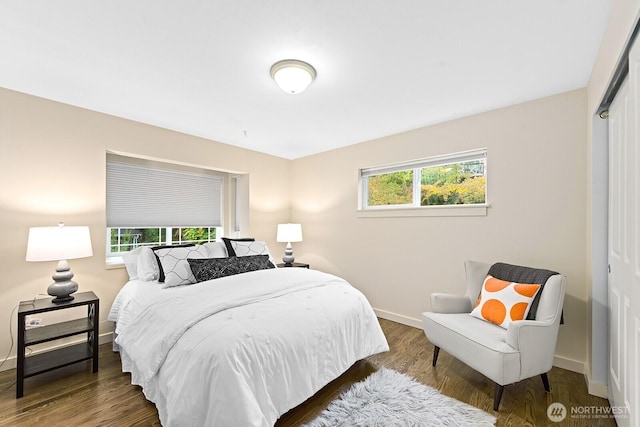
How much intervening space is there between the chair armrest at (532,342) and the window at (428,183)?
1.31 metres

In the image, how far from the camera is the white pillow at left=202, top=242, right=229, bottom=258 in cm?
319

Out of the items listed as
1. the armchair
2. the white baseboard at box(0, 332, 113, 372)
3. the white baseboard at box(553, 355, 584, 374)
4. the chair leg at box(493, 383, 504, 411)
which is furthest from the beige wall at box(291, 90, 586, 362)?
the white baseboard at box(0, 332, 113, 372)

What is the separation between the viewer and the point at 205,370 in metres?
1.48

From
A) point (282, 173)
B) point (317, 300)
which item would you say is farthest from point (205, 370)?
point (282, 173)

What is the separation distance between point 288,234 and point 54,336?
266 centimetres

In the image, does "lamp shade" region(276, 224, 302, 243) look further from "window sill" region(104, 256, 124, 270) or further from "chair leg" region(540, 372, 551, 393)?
"chair leg" region(540, 372, 551, 393)

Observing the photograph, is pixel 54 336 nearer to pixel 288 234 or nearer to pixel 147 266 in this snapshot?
pixel 147 266

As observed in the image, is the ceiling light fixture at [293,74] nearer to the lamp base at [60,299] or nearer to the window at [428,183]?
the window at [428,183]

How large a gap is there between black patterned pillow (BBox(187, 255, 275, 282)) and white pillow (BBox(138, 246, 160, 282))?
0.34m

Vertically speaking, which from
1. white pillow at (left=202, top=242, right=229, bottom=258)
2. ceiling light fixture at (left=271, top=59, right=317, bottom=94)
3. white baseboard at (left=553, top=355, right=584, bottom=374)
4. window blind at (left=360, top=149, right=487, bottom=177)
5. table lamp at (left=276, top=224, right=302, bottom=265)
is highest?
ceiling light fixture at (left=271, top=59, right=317, bottom=94)

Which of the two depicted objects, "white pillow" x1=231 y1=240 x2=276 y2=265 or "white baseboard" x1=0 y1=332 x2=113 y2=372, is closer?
"white baseboard" x1=0 y1=332 x2=113 y2=372

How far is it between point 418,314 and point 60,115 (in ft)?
13.8

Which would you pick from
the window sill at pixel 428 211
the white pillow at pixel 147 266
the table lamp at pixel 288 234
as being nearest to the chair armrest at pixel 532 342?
the window sill at pixel 428 211

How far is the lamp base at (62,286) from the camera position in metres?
2.33
